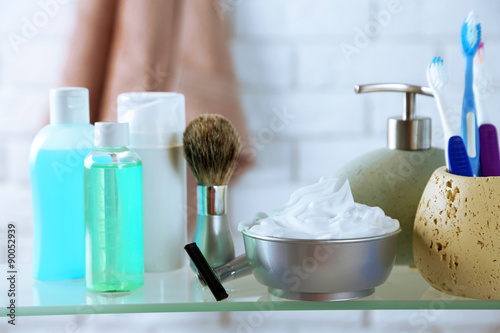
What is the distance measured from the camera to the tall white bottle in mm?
481

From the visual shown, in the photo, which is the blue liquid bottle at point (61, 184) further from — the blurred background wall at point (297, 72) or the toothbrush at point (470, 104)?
the toothbrush at point (470, 104)

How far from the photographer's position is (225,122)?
478 mm

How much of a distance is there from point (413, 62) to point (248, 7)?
0.55ft

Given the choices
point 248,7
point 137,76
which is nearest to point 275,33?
point 248,7

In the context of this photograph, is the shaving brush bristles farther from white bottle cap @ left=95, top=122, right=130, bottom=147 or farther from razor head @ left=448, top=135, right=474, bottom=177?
razor head @ left=448, top=135, right=474, bottom=177

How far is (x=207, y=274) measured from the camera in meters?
0.43

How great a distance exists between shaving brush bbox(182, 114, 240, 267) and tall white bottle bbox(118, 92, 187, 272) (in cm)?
2

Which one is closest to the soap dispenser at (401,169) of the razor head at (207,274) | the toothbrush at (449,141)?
the toothbrush at (449,141)

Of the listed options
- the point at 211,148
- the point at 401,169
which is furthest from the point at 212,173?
the point at 401,169

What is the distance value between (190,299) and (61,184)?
0.43 feet

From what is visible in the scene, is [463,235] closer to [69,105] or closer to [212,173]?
[212,173]

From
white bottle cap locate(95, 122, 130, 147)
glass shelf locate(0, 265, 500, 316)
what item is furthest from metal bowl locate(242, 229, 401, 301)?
white bottle cap locate(95, 122, 130, 147)

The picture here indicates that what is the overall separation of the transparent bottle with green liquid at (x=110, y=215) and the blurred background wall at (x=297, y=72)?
17cm

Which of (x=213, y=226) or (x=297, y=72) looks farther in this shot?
(x=297, y=72)
